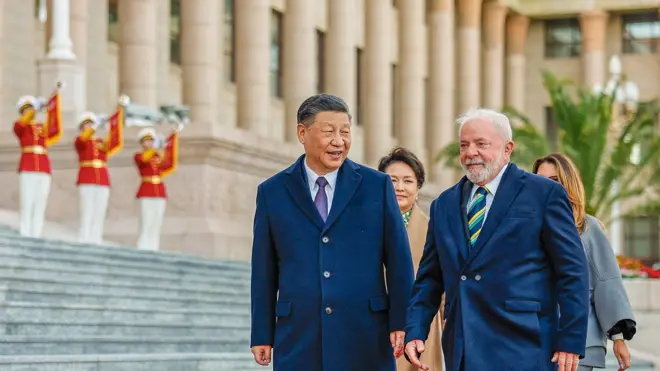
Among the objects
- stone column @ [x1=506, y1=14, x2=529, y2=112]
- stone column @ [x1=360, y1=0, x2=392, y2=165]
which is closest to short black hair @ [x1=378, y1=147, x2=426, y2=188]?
stone column @ [x1=360, y1=0, x2=392, y2=165]

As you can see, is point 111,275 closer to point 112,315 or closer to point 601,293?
point 112,315

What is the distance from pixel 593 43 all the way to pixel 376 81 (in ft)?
47.8

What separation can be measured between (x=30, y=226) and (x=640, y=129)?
13413 millimetres

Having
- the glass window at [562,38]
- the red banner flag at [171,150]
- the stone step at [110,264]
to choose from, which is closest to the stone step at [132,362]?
the stone step at [110,264]

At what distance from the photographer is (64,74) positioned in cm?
2823

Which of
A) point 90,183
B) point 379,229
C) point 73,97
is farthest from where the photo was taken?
point 73,97

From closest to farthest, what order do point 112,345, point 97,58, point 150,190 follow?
point 112,345 < point 150,190 < point 97,58

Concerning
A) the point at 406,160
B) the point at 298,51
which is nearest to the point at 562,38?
the point at 298,51

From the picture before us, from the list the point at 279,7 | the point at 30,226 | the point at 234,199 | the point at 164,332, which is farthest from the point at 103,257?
the point at 279,7

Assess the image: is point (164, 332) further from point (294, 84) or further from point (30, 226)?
point (294, 84)

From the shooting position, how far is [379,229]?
6922 millimetres

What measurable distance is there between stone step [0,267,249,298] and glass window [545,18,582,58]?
4153 centimetres

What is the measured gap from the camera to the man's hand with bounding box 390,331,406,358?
22.2ft

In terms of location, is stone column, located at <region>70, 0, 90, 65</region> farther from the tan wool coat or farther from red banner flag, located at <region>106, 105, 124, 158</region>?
the tan wool coat
